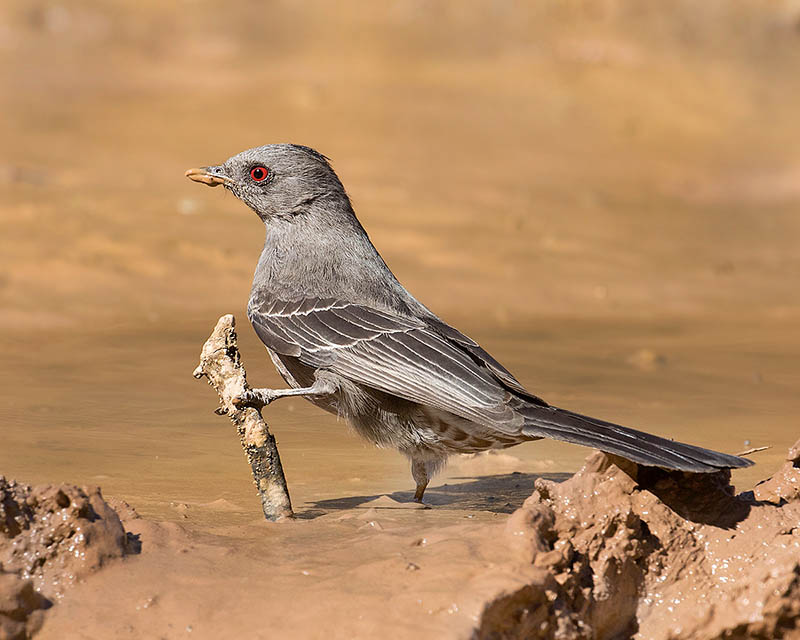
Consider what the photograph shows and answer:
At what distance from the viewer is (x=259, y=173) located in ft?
20.8

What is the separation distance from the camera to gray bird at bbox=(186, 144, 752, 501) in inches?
193

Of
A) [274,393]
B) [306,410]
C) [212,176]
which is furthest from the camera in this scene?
[306,410]

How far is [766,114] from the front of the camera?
23.4 metres

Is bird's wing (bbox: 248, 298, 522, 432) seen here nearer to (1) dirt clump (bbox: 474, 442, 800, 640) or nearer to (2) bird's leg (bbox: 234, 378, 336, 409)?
(2) bird's leg (bbox: 234, 378, 336, 409)

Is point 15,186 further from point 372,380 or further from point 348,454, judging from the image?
point 372,380

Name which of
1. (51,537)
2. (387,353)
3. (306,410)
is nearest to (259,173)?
(387,353)

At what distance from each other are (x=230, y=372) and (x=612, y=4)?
21034 mm

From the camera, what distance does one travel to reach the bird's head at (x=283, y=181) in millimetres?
6289

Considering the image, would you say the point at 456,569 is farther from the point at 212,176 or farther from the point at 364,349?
the point at 212,176

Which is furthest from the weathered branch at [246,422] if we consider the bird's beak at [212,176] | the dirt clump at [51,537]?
the bird's beak at [212,176]

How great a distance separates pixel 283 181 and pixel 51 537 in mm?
3008

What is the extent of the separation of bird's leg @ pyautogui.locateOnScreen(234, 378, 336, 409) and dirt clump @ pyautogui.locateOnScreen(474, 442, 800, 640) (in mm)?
1540

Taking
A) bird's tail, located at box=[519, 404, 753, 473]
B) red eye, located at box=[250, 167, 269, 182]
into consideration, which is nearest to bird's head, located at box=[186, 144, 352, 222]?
red eye, located at box=[250, 167, 269, 182]

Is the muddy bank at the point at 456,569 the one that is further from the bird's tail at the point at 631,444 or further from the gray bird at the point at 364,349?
the gray bird at the point at 364,349
